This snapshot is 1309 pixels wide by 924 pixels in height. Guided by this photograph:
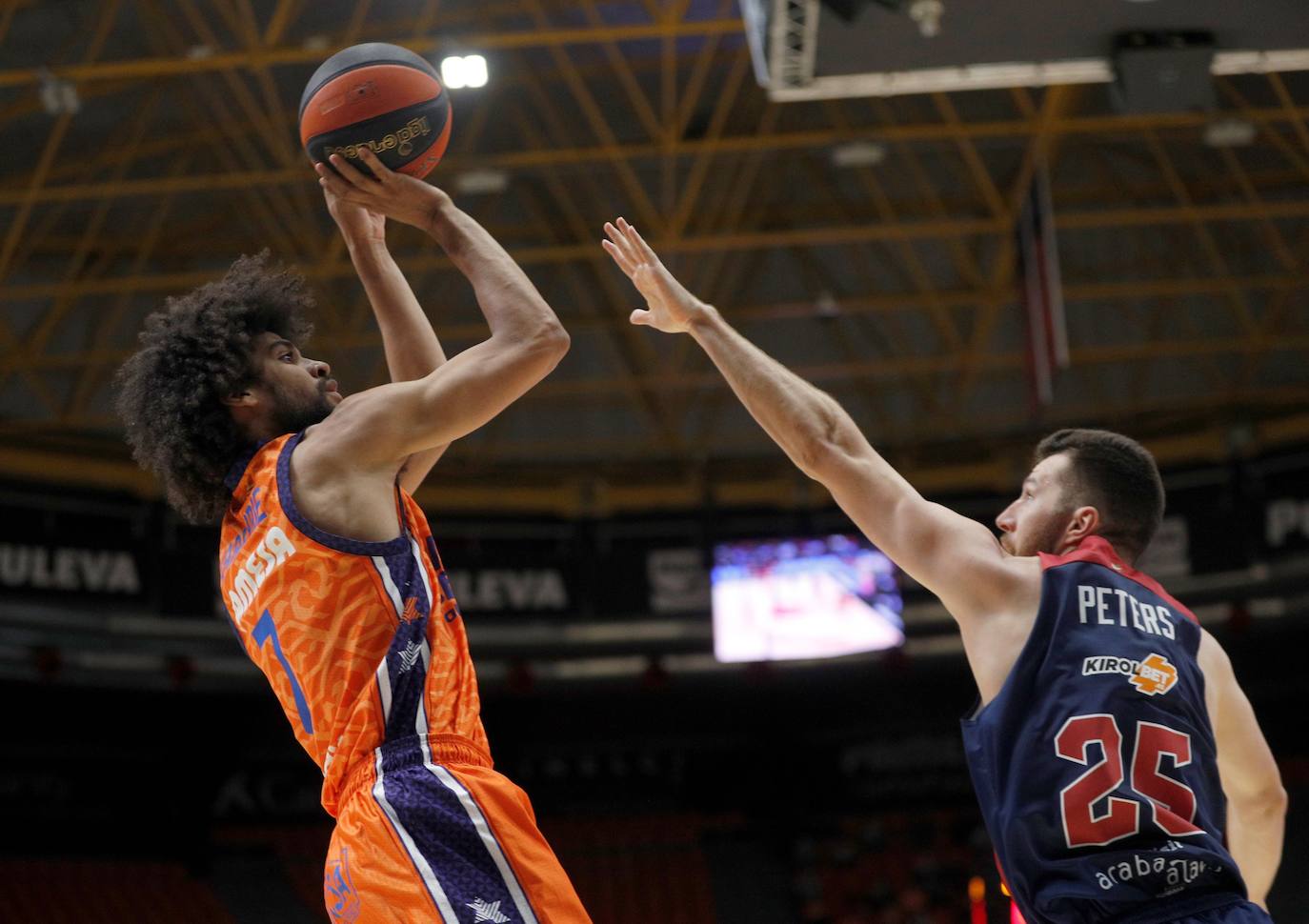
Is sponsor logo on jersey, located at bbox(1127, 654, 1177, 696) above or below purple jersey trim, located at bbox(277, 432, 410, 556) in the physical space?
below

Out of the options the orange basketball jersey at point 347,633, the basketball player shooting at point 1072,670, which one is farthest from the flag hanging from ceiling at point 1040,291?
the orange basketball jersey at point 347,633

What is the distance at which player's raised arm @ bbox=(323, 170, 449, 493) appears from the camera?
4.12m

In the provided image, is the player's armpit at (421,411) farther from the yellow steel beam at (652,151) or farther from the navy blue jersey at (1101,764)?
the yellow steel beam at (652,151)

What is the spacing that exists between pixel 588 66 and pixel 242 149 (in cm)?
382

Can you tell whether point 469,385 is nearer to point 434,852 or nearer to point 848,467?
point 848,467

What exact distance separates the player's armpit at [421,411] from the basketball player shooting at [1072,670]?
61 cm

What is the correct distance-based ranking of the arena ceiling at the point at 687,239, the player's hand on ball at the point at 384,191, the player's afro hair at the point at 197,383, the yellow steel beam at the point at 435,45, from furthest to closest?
the arena ceiling at the point at 687,239, the yellow steel beam at the point at 435,45, the player's hand on ball at the point at 384,191, the player's afro hair at the point at 197,383

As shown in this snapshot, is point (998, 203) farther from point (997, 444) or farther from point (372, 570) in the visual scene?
point (372, 570)

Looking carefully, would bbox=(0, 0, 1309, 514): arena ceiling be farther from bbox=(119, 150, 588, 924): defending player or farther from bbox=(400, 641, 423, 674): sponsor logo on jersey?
bbox=(400, 641, 423, 674): sponsor logo on jersey

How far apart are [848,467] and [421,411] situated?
988mm

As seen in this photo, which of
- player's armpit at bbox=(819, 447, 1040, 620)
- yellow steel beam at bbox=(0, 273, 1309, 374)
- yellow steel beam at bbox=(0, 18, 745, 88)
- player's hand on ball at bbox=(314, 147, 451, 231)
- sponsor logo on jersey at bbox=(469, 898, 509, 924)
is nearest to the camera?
sponsor logo on jersey at bbox=(469, 898, 509, 924)

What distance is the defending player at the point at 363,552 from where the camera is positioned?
3246mm

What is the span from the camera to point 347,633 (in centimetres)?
342

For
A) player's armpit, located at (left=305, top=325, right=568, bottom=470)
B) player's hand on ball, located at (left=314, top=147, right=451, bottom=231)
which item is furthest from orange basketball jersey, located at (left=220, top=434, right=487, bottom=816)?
player's hand on ball, located at (left=314, top=147, right=451, bottom=231)
